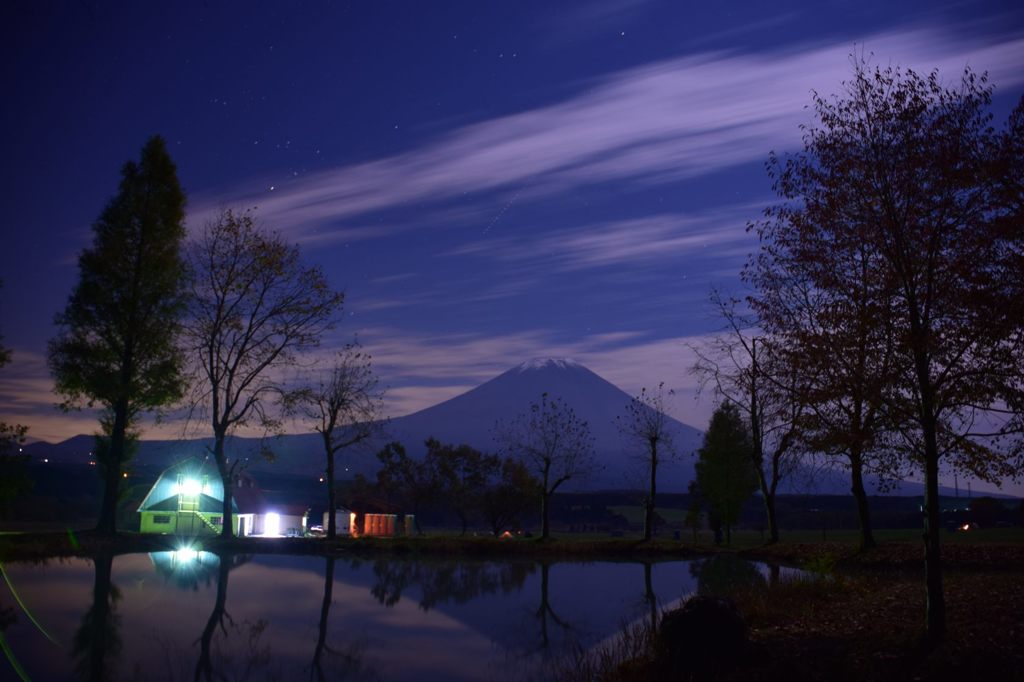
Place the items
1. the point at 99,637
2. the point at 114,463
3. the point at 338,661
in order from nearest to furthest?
the point at 338,661 < the point at 99,637 < the point at 114,463

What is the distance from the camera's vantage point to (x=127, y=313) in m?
31.8

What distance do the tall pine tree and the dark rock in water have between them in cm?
2578

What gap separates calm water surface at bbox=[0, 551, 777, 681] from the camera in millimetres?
10898

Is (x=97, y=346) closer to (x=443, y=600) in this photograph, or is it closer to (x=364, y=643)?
(x=443, y=600)

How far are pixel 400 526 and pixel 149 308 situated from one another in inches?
1723

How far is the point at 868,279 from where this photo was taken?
1335 cm

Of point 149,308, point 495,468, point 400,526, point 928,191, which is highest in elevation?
point 149,308

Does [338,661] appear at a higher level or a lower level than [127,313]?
lower

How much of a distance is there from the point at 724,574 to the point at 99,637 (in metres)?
19.6

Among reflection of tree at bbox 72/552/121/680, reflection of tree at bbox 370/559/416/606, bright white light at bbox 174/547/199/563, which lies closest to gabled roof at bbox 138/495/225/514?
bright white light at bbox 174/547/199/563

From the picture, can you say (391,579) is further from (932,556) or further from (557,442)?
(557,442)

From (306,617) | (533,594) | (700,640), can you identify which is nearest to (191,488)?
(533,594)

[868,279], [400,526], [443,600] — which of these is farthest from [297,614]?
[400,526]

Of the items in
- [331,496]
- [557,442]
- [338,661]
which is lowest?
[338,661]
